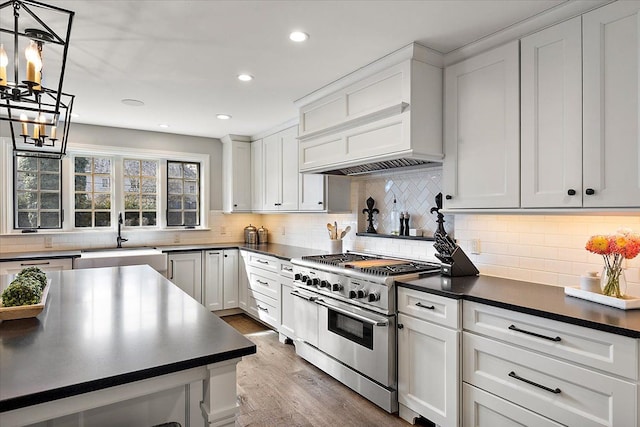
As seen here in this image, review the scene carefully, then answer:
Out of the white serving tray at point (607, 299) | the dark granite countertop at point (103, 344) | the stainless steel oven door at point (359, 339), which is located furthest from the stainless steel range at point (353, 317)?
the dark granite countertop at point (103, 344)

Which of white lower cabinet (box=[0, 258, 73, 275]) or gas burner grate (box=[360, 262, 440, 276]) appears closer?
gas burner grate (box=[360, 262, 440, 276])

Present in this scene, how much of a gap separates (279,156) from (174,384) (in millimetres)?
3592

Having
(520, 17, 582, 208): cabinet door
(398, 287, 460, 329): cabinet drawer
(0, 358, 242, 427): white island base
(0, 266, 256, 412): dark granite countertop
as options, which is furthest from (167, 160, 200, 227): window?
(520, 17, 582, 208): cabinet door

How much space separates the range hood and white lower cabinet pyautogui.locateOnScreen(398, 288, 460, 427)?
979mm

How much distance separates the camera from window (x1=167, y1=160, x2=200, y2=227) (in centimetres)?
520

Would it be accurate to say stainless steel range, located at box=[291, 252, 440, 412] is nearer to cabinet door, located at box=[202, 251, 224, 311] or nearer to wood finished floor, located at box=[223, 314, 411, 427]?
wood finished floor, located at box=[223, 314, 411, 427]

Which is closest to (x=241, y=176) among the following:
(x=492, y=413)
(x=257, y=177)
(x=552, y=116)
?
(x=257, y=177)

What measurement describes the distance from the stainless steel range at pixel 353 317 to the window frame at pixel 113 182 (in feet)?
7.85

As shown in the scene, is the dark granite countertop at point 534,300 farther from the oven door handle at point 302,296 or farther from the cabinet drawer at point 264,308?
the cabinet drawer at point 264,308

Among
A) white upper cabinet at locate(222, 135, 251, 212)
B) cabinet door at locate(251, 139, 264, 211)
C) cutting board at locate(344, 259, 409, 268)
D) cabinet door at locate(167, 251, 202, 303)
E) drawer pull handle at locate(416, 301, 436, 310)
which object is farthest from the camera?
white upper cabinet at locate(222, 135, 251, 212)

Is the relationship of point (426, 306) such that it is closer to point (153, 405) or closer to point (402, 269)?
point (402, 269)

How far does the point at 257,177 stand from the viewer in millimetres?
5113

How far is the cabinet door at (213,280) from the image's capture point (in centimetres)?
478

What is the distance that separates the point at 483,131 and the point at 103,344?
2.28m
